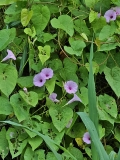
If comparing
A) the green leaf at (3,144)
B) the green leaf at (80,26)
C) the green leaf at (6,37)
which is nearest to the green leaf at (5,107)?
the green leaf at (3,144)

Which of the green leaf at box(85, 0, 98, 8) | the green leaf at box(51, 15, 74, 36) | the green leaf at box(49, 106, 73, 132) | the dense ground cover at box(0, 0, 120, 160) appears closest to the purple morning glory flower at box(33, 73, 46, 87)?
the dense ground cover at box(0, 0, 120, 160)

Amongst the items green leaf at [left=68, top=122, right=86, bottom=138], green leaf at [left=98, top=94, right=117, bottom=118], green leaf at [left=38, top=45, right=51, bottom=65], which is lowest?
green leaf at [left=68, top=122, right=86, bottom=138]

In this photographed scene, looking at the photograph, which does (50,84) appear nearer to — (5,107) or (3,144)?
(5,107)

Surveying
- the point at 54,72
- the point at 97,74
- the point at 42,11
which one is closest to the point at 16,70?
the point at 54,72

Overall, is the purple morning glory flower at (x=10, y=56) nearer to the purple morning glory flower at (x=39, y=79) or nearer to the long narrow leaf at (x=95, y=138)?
the purple morning glory flower at (x=39, y=79)

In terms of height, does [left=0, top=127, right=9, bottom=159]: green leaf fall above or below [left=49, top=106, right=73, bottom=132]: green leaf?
below

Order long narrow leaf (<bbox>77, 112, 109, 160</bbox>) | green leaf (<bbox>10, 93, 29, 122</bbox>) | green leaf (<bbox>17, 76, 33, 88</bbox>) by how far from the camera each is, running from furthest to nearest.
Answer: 1. green leaf (<bbox>17, 76, 33, 88</bbox>)
2. green leaf (<bbox>10, 93, 29, 122</bbox>)
3. long narrow leaf (<bbox>77, 112, 109, 160</bbox>)

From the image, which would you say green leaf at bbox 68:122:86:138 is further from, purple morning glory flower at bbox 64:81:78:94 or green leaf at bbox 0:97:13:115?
green leaf at bbox 0:97:13:115

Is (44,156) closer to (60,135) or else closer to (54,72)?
(60,135)
